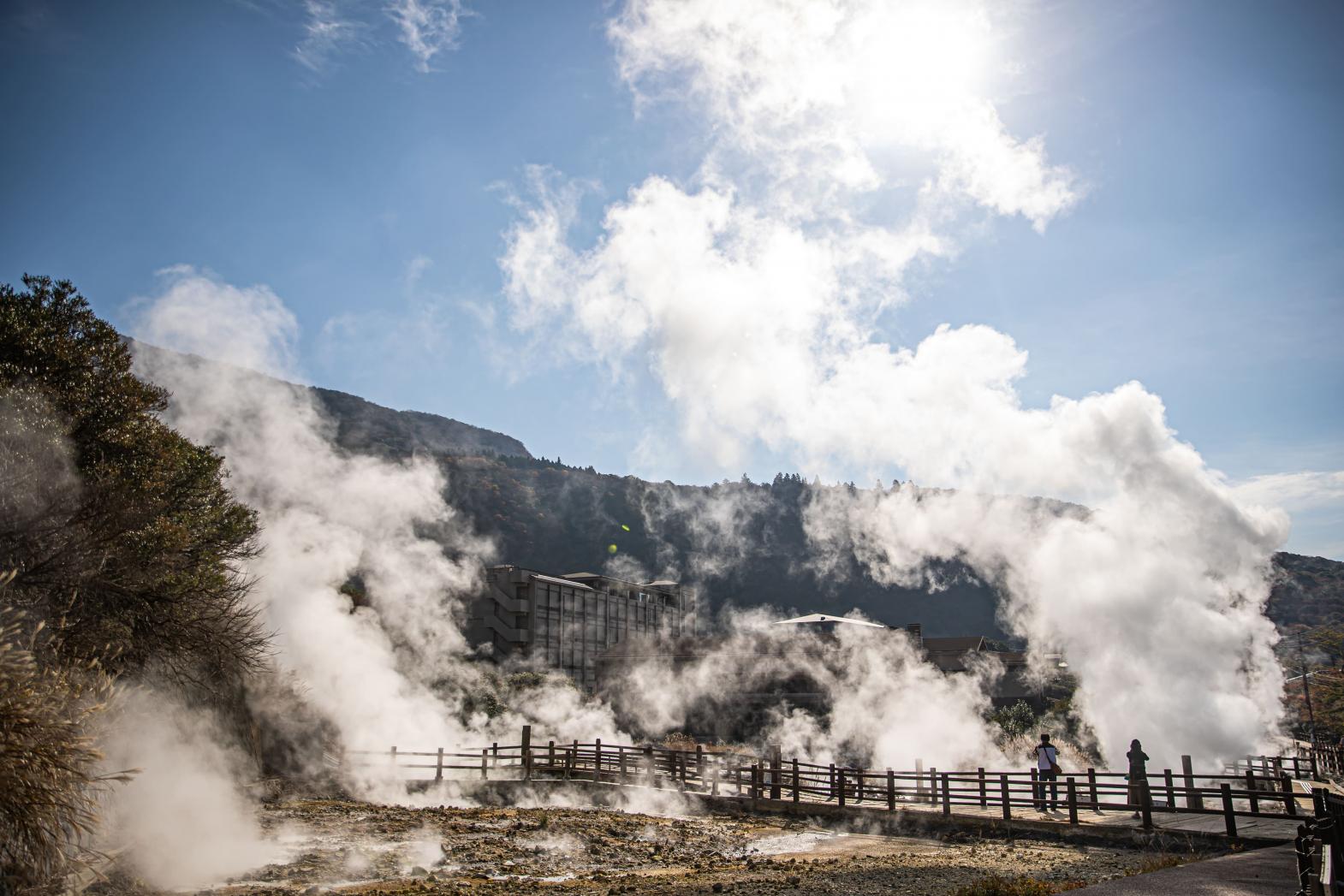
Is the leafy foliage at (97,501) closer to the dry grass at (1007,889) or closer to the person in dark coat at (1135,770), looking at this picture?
the dry grass at (1007,889)

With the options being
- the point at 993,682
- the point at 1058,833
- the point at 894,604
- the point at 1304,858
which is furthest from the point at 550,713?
the point at 894,604

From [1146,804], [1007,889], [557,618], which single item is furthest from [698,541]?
[1007,889]

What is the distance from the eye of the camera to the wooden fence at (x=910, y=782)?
16891mm

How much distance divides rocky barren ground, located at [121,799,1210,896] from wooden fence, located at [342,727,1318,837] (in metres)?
1.54

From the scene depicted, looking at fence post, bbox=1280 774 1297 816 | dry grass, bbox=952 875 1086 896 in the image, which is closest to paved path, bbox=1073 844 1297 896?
dry grass, bbox=952 875 1086 896

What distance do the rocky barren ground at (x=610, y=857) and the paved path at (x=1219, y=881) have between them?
58.3 inches

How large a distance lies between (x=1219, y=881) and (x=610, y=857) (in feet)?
35.0

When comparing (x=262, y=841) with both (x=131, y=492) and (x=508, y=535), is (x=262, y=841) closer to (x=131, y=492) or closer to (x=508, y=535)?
(x=131, y=492)

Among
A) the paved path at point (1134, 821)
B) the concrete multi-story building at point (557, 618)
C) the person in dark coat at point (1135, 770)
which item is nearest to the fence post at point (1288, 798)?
the paved path at point (1134, 821)

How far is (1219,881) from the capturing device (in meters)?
9.39

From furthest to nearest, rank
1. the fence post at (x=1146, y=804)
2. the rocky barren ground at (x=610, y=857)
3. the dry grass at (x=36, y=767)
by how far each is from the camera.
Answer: the fence post at (x=1146, y=804) < the rocky barren ground at (x=610, y=857) < the dry grass at (x=36, y=767)

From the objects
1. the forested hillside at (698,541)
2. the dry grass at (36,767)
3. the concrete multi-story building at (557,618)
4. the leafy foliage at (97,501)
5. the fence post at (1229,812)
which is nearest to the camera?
the dry grass at (36,767)

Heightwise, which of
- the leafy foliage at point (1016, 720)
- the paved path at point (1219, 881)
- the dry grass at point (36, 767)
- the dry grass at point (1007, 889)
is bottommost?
the leafy foliage at point (1016, 720)

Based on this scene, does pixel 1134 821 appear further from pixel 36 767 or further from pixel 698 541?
Answer: pixel 698 541
